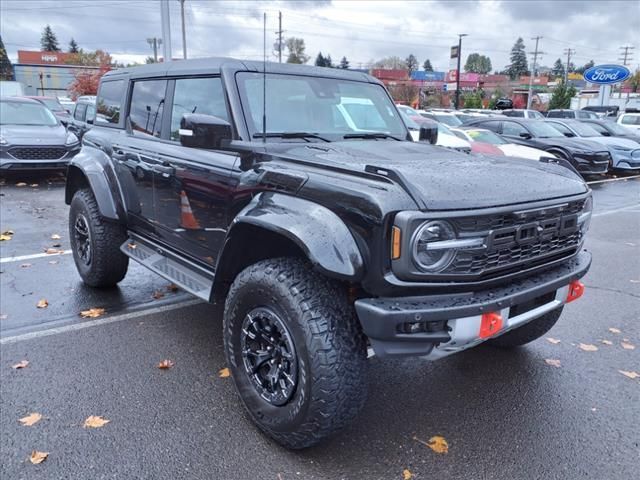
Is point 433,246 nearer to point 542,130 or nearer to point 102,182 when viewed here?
point 102,182

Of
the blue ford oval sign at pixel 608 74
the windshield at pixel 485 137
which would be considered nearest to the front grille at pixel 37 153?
the windshield at pixel 485 137

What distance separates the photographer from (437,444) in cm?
278

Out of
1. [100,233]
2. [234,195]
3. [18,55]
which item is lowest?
[100,233]

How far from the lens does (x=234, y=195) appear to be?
10.1 feet

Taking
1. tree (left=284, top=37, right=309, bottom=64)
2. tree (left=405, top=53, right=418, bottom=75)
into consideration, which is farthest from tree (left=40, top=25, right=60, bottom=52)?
tree (left=284, top=37, right=309, bottom=64)

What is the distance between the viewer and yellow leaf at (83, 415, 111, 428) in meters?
2.86

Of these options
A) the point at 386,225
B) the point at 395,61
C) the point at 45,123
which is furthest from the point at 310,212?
the point at 395,61

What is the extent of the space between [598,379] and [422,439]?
5.02ft

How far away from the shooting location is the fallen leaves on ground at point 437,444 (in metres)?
2.73

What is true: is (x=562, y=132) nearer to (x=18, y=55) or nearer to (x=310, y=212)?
(x=310, y=212)

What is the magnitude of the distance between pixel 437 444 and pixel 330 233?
1.35 meters

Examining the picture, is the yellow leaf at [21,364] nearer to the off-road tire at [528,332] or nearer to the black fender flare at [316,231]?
the black fender flare at [316,231]

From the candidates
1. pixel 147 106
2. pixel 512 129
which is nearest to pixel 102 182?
pixel 147 106

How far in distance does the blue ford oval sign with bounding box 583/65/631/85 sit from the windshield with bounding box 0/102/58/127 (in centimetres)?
2852
